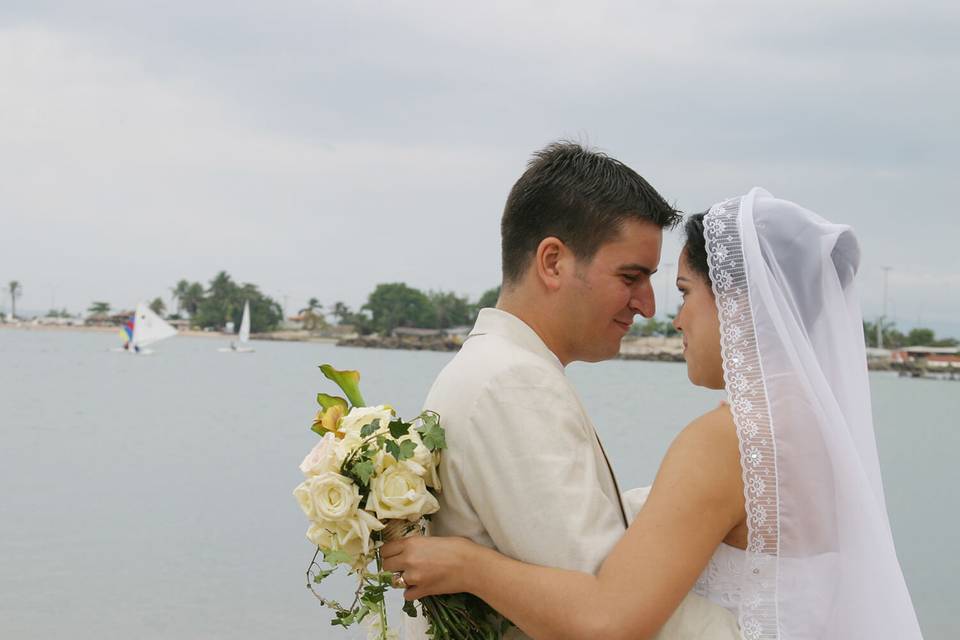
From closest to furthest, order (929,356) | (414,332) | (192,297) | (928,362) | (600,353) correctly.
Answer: (600,353) → (928,362) → (929,356) → (414,332) → (192,297)

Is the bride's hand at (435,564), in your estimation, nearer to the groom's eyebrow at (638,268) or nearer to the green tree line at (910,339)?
the groom's eyebrow at (638,268)

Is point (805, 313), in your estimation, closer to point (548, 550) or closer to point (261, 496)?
point (548, 550)

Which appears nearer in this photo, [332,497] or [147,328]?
[332,497]

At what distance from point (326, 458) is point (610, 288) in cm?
87

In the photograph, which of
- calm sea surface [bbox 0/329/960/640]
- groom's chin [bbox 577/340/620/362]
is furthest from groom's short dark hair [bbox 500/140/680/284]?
calm sea surface [bbox 0/329/960/640]

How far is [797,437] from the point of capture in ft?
8.34

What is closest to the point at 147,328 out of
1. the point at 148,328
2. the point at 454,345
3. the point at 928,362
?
the point at 148,328

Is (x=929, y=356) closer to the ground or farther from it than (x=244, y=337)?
closer to the ground

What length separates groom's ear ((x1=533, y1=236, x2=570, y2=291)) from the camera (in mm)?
2793

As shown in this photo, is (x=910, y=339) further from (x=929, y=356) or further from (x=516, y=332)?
(x=516, y=332)

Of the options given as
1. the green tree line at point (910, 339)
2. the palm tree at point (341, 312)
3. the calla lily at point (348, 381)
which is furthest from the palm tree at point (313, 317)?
the calla lily at point (348, 381)

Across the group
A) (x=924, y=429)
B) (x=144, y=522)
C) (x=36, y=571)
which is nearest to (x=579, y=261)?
(x=36, y=571)

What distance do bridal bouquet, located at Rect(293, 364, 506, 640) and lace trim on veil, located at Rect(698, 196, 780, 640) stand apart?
2.04 feet

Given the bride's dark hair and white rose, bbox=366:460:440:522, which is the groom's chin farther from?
white rose, bbox=366:460:440:522
